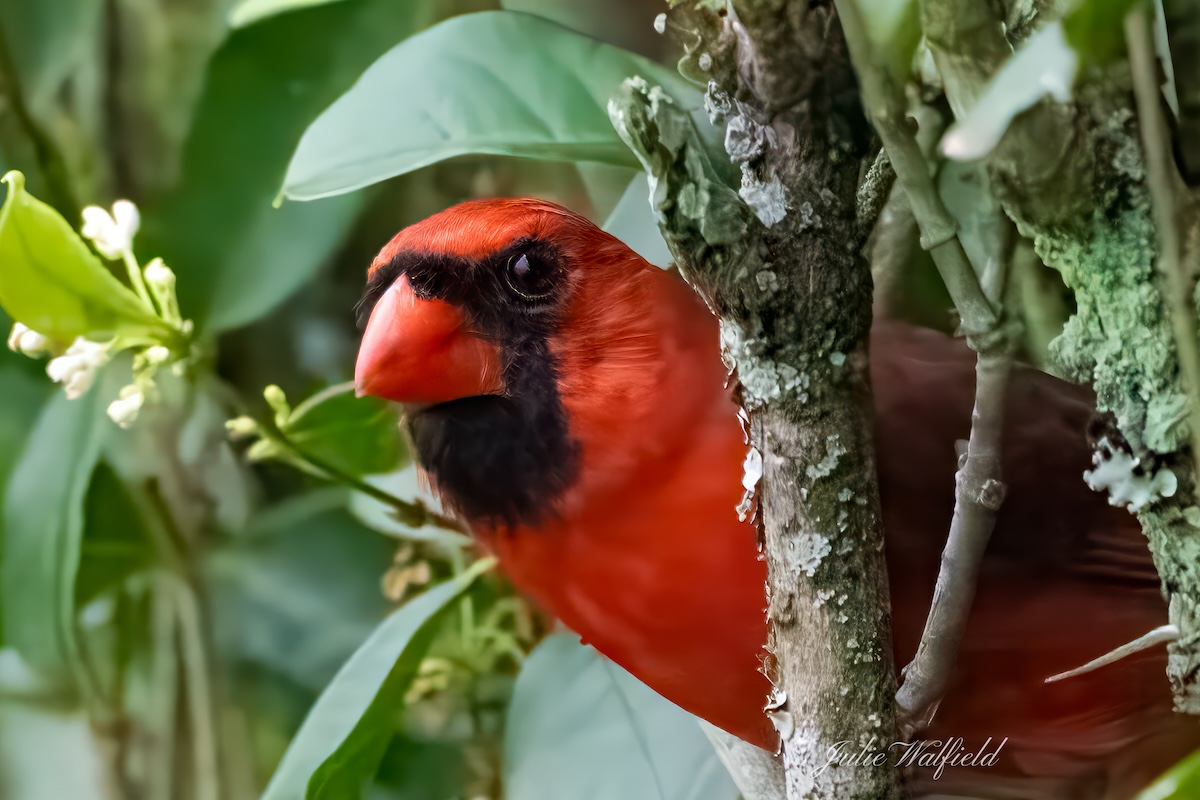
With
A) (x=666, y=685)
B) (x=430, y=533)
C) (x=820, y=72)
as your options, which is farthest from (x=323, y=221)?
(x=820, y=72)

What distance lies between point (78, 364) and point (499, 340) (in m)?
0.32

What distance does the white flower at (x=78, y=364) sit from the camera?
639 mm

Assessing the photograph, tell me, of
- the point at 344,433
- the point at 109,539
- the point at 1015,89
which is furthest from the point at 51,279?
the point at 1015,89

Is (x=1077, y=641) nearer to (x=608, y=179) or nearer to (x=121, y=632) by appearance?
(x=608, y=179)

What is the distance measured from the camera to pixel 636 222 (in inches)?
24.7

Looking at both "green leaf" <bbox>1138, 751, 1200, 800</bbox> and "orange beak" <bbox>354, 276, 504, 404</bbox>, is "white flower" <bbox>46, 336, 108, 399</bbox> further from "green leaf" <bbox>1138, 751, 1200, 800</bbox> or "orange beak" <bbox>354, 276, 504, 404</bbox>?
"green leaf" <bbox>1138, 751, 1200, 800</bbox>

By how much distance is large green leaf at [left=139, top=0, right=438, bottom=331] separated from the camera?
2.83 feet

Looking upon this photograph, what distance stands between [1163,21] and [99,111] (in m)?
1.05

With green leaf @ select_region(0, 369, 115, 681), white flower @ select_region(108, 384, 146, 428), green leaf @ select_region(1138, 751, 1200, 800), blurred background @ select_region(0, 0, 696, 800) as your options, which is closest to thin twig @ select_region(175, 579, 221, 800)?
blurred background @ select_region(0, 0, 696, 800)

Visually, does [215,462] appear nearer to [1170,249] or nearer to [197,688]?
[197,688]

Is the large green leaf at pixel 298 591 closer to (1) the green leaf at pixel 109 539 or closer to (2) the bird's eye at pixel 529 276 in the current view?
(1) the green leaf at pixel 109 539

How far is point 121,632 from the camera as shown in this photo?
1060 millimetres

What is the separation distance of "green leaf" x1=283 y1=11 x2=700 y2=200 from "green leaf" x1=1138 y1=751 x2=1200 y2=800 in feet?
1.40

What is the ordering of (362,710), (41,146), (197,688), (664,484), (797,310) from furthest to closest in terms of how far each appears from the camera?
(197,688) → (41,146) → (362,710) → (664,484) → (797,310)
